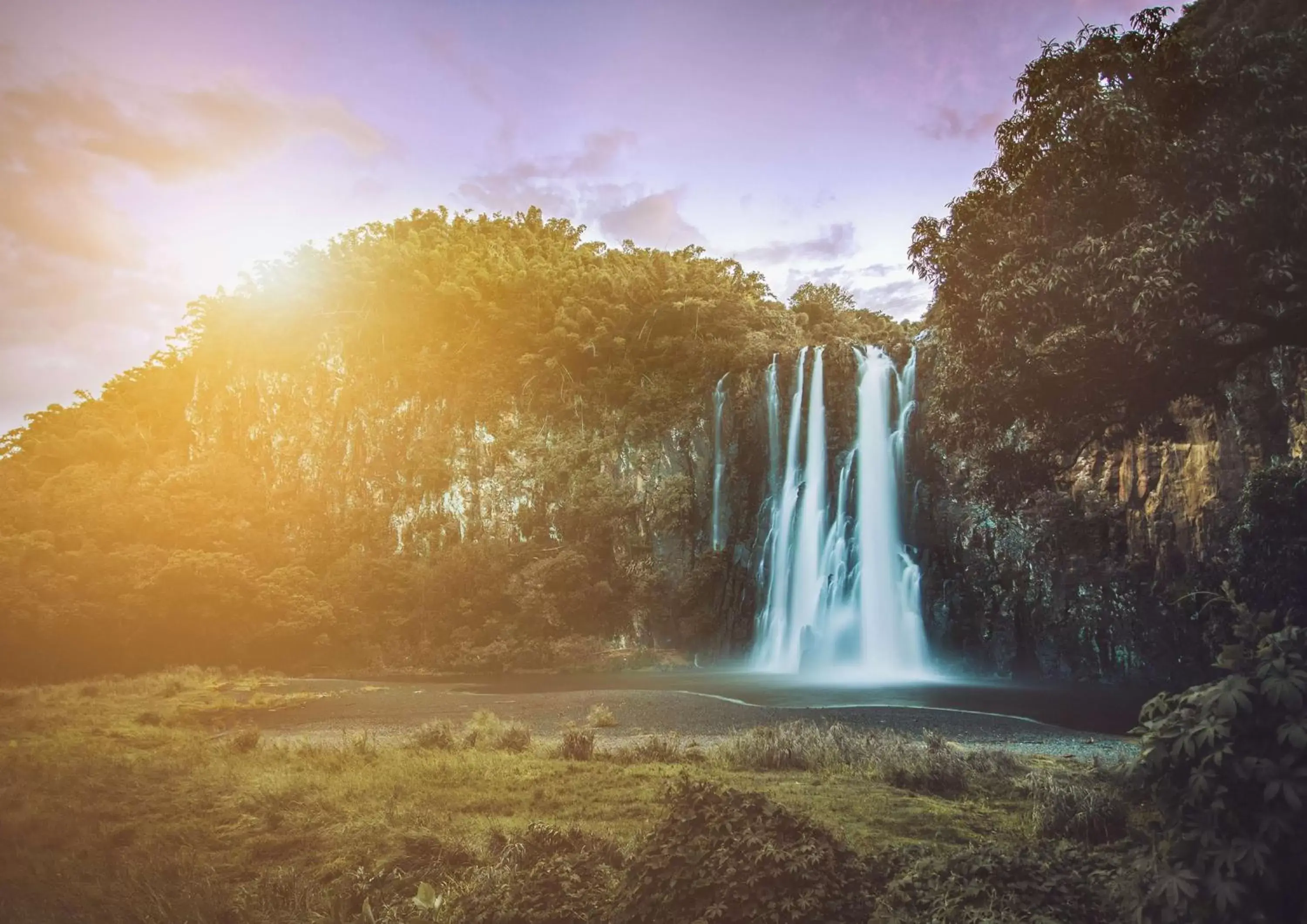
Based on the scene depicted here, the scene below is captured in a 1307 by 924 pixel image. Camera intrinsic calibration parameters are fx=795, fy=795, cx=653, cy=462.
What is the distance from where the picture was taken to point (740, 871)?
4.83 m

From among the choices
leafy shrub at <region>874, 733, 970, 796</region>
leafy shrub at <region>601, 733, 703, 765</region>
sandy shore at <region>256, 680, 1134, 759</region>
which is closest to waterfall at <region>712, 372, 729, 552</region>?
sandy shore at <region>256, 680, 1134, 759</region>

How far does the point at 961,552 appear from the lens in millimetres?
24156

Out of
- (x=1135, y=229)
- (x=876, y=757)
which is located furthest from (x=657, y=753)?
(x=1135, y=229)

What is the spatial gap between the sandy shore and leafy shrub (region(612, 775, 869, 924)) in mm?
5893

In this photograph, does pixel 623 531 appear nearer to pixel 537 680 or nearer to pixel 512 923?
pixel 537 680

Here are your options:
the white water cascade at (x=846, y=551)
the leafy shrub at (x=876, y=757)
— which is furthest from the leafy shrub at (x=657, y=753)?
the white water cascade at (x=846, y=551)

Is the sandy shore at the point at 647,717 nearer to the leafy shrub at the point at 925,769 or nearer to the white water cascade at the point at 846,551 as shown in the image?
the leafy shrub at the point at 925,769

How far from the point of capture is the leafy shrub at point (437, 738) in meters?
10.8

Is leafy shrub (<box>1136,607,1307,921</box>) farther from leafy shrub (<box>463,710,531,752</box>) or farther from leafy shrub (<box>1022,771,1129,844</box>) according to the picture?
Answer: leafy shrub (<box>463,710,531,752</box>)

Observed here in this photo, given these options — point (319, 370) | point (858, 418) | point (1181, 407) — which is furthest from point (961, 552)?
point (319, 370)

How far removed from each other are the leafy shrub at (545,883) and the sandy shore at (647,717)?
518cm

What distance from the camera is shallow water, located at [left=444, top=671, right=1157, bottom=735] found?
1428 cm

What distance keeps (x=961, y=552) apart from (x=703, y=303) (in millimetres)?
16600

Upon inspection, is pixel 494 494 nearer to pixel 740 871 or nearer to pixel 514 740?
pixel 514 740
